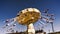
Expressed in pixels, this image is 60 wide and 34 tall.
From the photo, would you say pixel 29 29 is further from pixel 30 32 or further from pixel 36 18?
pixel 36 18

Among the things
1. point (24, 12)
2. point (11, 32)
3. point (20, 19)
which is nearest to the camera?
point (24, 12)

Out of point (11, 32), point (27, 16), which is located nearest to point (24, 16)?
point (27, 16)

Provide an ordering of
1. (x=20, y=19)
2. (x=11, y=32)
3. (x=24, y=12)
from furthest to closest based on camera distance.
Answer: (x=11, y=32), (x=20, y=19), (x=24, y=12)

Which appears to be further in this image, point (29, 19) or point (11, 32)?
point (11, 32)

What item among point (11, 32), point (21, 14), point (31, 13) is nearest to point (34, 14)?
point (31, 13)

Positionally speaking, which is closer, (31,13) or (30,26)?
(31,13)

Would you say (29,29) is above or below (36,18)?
below

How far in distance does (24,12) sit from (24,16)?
0.45 ft

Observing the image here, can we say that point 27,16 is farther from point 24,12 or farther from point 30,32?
point 30,32

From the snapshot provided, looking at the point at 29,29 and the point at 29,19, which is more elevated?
the point at 29,19

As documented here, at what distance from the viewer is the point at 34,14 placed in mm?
3012

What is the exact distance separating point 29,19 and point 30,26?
24cm

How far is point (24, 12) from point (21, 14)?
95 mm

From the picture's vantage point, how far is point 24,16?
119 inches
